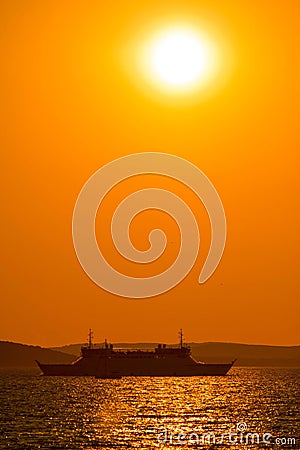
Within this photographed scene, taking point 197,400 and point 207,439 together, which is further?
point 197,400

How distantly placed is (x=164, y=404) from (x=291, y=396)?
37.1 metres

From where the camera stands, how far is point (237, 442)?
95750 millimetres

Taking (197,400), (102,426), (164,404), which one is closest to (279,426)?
(102,426)

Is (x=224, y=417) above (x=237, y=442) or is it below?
above

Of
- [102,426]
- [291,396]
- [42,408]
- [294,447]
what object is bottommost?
[294,447]

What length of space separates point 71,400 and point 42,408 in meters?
22.4

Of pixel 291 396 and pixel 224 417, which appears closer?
pixel 224 417

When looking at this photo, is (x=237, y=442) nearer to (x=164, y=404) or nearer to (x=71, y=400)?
(x=164, y=404)

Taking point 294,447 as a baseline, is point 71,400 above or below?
above

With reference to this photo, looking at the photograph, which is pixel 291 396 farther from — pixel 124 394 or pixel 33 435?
pixel 33 435

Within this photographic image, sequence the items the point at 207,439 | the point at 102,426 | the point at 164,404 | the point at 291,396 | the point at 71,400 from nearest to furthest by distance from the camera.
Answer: the point at 207,439 < the point at 102,426 < the point at 164,404 < the point at 71,400 < the point at 291,396

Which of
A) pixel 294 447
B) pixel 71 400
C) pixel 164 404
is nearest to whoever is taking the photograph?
pixel 294 447

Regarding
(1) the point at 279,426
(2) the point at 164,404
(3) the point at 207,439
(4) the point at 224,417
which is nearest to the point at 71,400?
(2) the point at 164,404

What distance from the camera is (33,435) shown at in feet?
322
